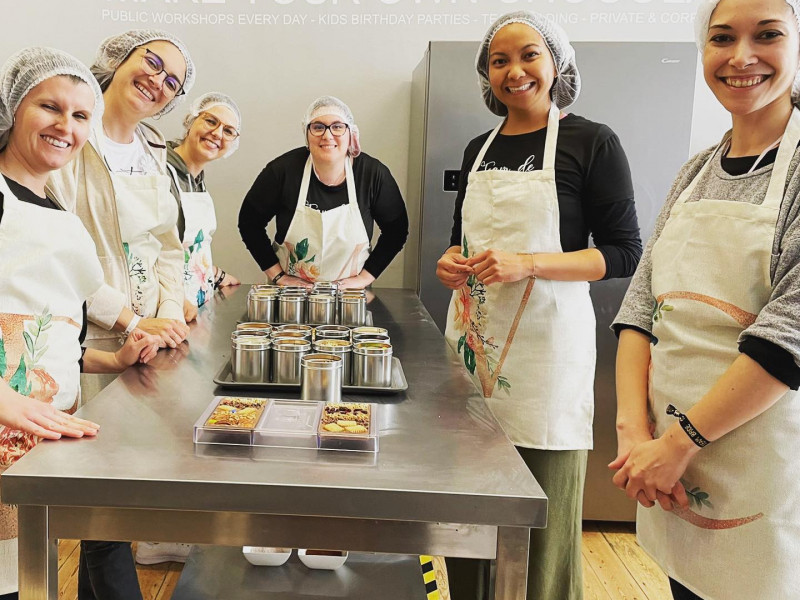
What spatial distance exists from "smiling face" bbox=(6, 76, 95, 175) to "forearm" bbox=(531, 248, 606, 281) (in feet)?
3.23

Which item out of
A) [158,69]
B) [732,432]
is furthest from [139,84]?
[732,432]

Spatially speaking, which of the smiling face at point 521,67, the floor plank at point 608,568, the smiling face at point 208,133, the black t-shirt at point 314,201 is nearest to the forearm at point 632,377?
the smiling face at point 521,67

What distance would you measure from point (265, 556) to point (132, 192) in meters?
0.96

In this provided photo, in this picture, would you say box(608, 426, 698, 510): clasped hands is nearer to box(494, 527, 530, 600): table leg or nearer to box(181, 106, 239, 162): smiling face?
box(494, 527, 530, 600): table leg

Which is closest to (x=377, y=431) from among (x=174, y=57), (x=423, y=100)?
(x=174, y=57)

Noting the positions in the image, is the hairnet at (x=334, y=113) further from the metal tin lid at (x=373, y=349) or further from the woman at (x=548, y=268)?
the metal tin lid at (x=373, y=349)

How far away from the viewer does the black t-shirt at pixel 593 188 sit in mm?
1530

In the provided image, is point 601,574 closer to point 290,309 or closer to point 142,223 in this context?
point 290,309

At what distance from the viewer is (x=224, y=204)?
3.04 m

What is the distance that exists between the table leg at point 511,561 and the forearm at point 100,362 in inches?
34.6

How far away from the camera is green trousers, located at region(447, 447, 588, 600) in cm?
149

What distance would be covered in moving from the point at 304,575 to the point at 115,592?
42 centimetres

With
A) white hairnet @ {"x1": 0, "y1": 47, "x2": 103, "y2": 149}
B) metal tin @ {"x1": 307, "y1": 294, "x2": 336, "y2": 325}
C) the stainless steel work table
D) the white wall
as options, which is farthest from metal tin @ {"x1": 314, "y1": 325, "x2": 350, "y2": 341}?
the white wall

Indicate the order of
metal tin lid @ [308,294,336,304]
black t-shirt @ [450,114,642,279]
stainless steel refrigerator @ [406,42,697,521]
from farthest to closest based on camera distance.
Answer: stainless steel refrigerator @ [406,42,697,521]
metal tin lid @ [308,294,336,304]
black t-shirt @ [450,114,642,279]
